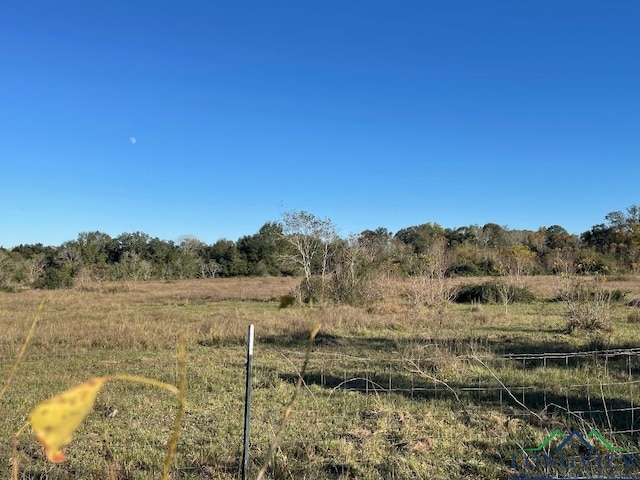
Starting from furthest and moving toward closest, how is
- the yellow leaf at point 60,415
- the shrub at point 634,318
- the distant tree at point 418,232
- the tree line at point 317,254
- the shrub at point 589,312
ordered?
the distant tree at point 418,232 → the tree line at point 317,254 → the shrub at point 634,318 → the shrub at point 589,312 → the yellow leaf at point 60,415

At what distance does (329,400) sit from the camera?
523 cm

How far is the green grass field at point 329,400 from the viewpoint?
356 cm

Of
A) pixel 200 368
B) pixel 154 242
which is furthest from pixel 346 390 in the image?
pixel 154 242

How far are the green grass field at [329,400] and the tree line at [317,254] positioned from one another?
32.9 ft

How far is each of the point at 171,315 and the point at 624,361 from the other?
11428 millimetres

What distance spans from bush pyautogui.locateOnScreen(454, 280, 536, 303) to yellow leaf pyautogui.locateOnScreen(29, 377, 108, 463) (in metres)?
17.8

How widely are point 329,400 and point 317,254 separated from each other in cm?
1795

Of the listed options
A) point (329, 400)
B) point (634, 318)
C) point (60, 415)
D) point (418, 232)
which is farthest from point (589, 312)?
point (418, 232)

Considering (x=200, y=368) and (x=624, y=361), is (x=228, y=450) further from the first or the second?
(x=624, y=361)

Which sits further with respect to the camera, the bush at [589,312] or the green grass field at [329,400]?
the bush at [589,312]

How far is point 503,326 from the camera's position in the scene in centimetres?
1123

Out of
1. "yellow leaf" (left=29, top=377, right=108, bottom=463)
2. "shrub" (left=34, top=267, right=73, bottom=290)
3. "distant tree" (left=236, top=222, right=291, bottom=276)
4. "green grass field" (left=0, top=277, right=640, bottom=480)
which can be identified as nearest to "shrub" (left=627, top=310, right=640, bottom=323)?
"green grass field" (left=0, top=277, right=640, bottom=480)

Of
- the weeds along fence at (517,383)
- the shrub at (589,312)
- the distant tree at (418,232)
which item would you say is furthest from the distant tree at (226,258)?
the weeds along fence at (517,383)

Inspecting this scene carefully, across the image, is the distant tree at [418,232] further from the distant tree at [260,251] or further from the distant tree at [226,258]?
the distant tree at [226,258]
